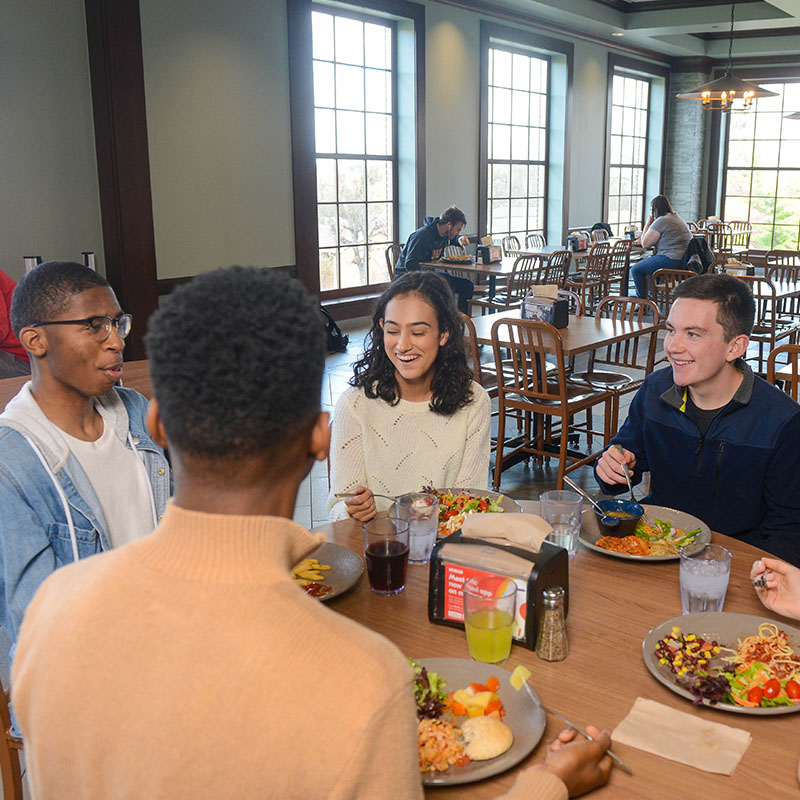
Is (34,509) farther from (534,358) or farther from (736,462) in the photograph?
(534,358)

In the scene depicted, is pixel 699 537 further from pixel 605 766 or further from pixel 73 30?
pixel 73 30

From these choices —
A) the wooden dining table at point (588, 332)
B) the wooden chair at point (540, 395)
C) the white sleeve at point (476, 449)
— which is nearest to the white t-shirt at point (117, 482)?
the white sleeve at point (476, 449)

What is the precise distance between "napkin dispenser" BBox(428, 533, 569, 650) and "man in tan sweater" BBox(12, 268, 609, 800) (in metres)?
0.55

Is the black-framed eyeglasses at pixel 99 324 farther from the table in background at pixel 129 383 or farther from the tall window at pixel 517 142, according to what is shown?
the tall window at pixel 517 142

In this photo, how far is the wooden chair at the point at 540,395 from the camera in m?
3.75

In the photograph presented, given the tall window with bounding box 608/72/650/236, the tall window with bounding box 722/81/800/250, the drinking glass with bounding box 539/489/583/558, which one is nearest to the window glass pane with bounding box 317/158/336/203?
the tall window with bounding box 608/72/650/236

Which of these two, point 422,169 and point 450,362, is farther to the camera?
point 422,169

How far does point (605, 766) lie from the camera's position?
938 mm

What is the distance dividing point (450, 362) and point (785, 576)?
100cm

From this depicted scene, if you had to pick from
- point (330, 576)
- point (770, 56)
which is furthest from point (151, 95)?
point (770, 56)

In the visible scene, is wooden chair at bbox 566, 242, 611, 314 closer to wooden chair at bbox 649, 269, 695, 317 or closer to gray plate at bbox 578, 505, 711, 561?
wooden chair at bbox 649, 269, 695, 317

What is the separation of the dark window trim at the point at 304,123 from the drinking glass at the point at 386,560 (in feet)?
17.8

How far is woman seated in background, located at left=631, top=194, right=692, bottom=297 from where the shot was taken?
26.1 feet

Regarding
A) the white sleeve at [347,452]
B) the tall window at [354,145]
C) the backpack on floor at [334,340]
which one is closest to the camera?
the white sleeve at [347,452]
